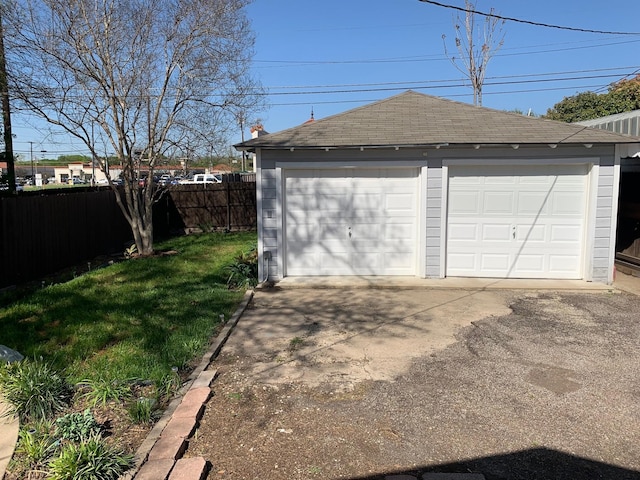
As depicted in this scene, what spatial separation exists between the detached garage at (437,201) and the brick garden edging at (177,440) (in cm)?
475

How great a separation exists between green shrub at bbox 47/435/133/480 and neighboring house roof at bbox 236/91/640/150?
6226 mm

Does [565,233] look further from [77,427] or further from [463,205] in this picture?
[77,427]

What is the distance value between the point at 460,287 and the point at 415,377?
416 centimetres

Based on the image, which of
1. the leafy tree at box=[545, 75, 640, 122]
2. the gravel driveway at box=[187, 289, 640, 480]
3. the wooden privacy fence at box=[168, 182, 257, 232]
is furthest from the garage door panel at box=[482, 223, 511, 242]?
the leafy tree at box=[545, 75, 640, 122]

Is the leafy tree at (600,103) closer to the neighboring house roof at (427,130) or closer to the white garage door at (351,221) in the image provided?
the neighboring house roof at (427,130)

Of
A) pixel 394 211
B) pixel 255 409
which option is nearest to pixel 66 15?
pixel 394 211

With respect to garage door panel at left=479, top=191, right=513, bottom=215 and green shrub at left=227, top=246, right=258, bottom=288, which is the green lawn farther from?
garage door panel at left=479, top=191, right=513, bottom=215

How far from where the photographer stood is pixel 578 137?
852cm

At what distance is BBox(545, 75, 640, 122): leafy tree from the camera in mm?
26691

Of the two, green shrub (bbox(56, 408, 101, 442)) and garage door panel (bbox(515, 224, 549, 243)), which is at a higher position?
garage door panel (bbox(515, 224, 549, 243))

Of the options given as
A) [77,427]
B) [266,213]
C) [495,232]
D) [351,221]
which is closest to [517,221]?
[495,232]

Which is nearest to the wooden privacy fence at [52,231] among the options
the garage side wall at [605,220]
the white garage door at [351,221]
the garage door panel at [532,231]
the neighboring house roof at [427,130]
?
the neighboring house roof at [427,130]

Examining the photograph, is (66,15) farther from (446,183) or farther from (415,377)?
(415,377)

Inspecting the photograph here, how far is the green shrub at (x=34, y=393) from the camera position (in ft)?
13.2
